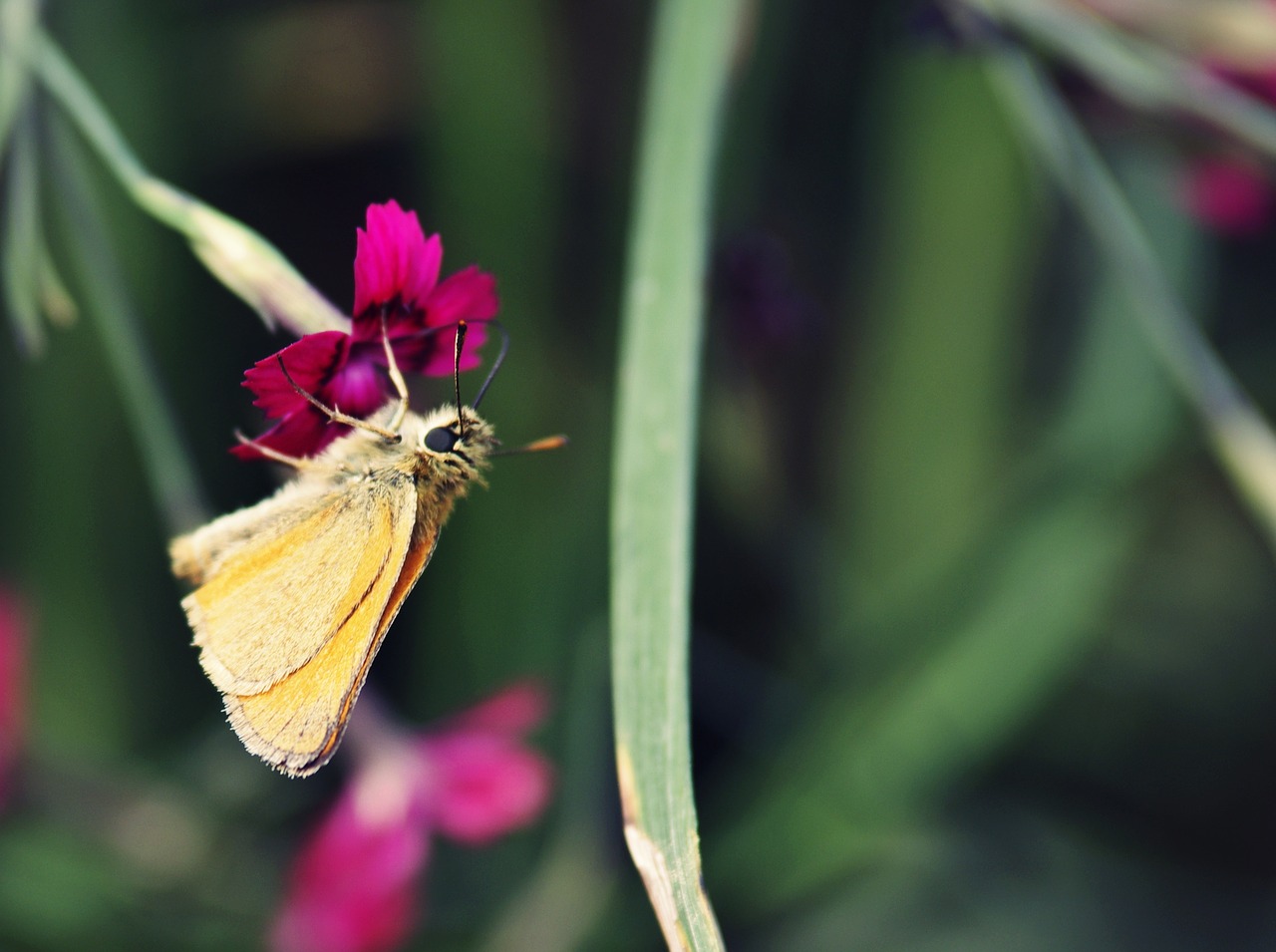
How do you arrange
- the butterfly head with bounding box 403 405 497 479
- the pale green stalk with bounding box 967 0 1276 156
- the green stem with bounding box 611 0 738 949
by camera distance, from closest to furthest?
the green stem with bounding box 611 0 738 949 < the butterfly head with bounding box 403 405 497 479 < the pale green stalk with bounding box 967 0 1276 156

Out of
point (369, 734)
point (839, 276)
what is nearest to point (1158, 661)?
point (839, 276)

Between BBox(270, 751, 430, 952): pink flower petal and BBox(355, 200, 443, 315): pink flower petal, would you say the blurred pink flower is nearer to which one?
BBox(270, 751, 430, 952): pink flower petal

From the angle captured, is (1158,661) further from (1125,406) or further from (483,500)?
(483,500)

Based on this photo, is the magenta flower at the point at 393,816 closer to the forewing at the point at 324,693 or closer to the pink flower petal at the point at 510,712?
the pink flower petal at the point at 510,712

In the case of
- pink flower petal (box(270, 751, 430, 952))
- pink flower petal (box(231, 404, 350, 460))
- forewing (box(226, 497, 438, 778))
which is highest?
pink flower petal (box(231, 404, 350, 460))

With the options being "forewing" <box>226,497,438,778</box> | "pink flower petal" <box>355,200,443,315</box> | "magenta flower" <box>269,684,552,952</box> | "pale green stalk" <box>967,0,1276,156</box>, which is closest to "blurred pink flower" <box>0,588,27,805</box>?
"magenta flower" <box>269,684,552,952</box>

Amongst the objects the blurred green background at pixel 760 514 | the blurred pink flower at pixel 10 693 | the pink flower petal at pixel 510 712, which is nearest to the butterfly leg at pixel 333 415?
the pink flower petal at pixel 510 712

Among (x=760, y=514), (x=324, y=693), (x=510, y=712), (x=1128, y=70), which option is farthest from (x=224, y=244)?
(x=760, y=514)
